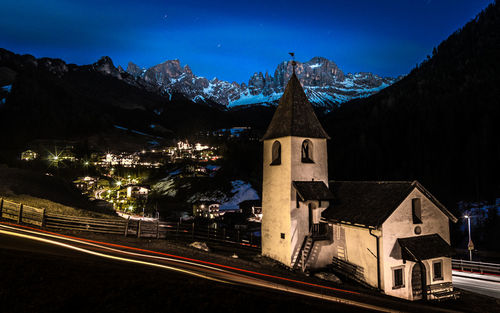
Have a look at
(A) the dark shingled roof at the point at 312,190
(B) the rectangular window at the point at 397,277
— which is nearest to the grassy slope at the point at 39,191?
(A) the dark shingled roof at the point at 312,190

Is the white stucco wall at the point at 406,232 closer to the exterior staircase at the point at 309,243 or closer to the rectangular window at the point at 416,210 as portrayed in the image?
the rectangular window at the point at 416,210

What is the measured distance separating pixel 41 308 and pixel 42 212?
1866cm

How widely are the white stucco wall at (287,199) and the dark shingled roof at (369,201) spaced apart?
5.49 feet

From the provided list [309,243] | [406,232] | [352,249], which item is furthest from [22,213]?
[406,232]

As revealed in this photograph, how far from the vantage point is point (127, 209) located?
77.5m

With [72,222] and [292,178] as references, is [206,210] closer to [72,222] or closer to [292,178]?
[72,222]

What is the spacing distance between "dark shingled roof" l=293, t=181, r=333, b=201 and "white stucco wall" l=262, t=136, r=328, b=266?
0.45 metres

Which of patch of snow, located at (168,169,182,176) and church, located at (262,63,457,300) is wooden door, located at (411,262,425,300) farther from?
patch of snow, located at (168,169,182,176)

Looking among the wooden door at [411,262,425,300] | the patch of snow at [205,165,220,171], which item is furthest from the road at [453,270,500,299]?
the patch of snow at [205,165,220,171]

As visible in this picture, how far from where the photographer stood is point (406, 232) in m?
18.9

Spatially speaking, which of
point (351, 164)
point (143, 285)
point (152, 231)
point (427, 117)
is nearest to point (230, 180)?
point (351, 164)

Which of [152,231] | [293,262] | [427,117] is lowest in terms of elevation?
[293,262]

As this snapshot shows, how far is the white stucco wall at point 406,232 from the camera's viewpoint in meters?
18.0

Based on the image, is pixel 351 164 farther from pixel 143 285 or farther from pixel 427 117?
pixel 143 285
